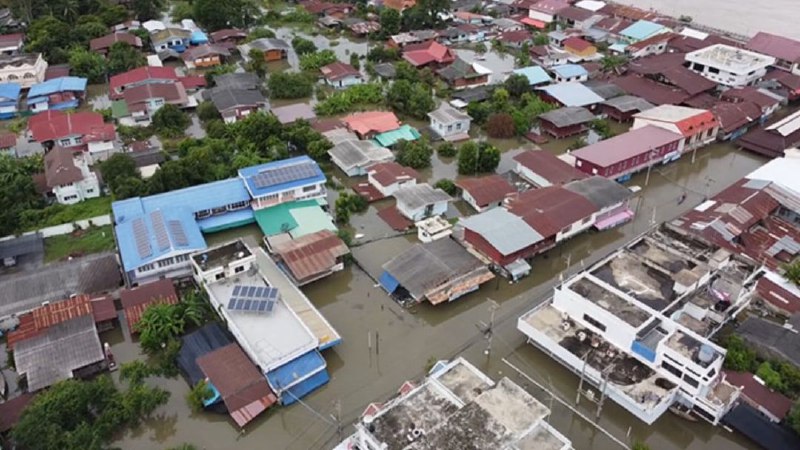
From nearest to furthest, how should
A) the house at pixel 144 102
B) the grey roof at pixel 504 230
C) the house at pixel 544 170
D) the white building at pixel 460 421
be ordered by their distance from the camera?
the white building at pixel 460 421, the grey roof at pixel 504 230, the house at pixel 544 170, the house at pixel 144 102

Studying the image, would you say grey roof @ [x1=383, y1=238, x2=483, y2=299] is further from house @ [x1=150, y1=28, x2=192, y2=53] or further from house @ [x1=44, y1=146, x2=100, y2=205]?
house @ [x1=150, y1=28, x2=192, y2=53]

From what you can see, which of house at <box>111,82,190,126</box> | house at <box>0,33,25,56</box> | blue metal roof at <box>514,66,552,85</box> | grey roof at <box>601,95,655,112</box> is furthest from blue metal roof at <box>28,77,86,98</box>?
grey roof at <box>601,95,655,112</box>

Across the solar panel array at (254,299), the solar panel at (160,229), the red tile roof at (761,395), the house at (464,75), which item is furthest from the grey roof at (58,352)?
the house at (464,75)

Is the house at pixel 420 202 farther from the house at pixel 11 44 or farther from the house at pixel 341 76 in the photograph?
the house at pixel 11 44

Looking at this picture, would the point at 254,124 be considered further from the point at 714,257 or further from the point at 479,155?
the point at 714,257

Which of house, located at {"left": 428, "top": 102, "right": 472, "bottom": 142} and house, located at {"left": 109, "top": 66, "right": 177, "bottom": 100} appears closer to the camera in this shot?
house, located at {"left": 428, "top": 102, "right": 472, "bottom": 142}

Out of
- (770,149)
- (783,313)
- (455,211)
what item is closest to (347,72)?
(455,211)

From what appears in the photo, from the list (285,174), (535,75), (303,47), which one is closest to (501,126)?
(535,75)
